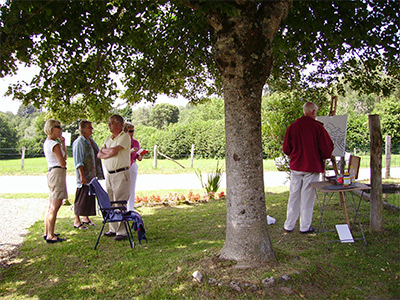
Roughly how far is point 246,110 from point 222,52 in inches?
26.3

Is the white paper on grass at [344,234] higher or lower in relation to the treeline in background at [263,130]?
lower

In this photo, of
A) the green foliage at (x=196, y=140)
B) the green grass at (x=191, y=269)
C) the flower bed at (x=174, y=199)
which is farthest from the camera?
the green foliage at (x=196, y=140)

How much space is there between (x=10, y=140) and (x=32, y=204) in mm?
22938

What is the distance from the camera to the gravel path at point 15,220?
18.5 feet

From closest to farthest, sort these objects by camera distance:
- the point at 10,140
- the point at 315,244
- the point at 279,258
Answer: the point at 279,258 → the point at 315,244 → the point at 10,140

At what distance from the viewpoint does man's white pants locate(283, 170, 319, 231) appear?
550 centimetres

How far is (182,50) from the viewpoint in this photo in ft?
22.7

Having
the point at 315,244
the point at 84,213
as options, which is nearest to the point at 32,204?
the point at 84,213

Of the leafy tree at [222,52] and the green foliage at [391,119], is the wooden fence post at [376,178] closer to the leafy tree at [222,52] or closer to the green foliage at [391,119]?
the leafy tree at [222,52]

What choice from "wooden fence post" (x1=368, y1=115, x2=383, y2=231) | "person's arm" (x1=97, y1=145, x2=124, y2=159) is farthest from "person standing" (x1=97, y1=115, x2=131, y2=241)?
"wooden fence post" (x1=368, y1=115, x2=383, y2=231)

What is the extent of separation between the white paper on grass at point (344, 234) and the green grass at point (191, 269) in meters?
0.10

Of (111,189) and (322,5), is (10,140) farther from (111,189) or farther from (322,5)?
(322,5)

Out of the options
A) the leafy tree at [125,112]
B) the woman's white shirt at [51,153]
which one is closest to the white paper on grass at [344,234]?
the woman's white shirt at [51,153]

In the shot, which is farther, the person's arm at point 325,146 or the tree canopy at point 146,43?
the person's arm at point 325,146
